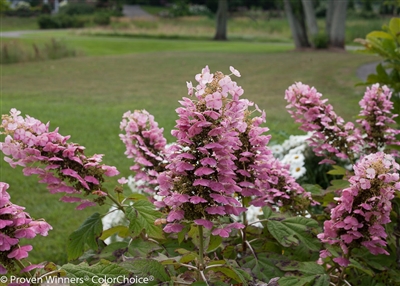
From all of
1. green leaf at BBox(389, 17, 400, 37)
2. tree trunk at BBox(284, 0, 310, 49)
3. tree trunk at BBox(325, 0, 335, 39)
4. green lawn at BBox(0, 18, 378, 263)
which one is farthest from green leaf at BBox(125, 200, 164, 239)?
tree trunk at BBox(325, 0, 335, 39)

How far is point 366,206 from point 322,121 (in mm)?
528

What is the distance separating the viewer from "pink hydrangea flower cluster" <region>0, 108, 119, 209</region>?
4.18 feet

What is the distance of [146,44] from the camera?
25.4m

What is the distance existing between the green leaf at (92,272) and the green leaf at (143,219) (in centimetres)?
19

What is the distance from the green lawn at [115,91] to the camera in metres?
4.60

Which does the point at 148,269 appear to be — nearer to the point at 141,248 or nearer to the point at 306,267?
the point at 141,248

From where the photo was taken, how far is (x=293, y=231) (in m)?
1.43

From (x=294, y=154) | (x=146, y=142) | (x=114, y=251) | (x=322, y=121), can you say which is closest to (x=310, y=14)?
(x=294, y=154)

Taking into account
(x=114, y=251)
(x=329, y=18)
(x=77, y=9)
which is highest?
(x=114, y=251)

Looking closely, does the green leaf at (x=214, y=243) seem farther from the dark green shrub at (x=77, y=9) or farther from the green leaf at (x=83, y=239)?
the dark green shrub at (x=77, y=9)

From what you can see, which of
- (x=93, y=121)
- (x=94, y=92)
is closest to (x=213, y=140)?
(x=93, y=121)

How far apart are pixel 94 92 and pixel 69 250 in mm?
9607

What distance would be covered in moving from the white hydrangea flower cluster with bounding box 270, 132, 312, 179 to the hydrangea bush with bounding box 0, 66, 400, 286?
1.60 meters

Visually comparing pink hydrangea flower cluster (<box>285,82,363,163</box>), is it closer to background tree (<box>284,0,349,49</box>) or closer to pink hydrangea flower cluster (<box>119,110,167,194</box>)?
pink hydrangea flower cluster (<box>119,110,167,194</box>)
